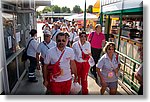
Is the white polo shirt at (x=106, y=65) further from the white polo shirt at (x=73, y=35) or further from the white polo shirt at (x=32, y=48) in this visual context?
the white polo shirt at (x=73, y=35)

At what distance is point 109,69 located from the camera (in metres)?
2.91

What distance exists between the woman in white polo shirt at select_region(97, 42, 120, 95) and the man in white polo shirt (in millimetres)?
382

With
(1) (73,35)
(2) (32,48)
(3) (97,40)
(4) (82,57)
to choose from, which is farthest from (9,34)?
(1) (73,35)

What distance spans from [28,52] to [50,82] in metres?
1.38

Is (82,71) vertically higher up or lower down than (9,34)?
lower down

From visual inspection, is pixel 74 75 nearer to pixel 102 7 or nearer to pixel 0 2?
pixel 0 2

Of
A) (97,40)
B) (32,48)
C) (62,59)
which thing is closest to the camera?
(62,59)

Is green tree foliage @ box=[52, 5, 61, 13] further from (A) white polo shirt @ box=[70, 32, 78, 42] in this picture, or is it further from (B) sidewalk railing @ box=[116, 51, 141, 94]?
(A) white polo shirt @ box=[70, 32, 78, 42]

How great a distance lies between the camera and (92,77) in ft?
13.0

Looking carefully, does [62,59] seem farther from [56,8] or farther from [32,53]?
[32,53]

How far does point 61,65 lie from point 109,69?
632mm

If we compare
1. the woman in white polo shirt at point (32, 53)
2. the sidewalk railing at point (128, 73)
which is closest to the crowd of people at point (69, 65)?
the woman in white polo shirt at point (32, 53)

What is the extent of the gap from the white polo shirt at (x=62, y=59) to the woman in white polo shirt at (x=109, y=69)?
42cm

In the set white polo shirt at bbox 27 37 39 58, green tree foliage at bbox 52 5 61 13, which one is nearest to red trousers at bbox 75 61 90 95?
green tree foliage at bbox 52 5 61 13
